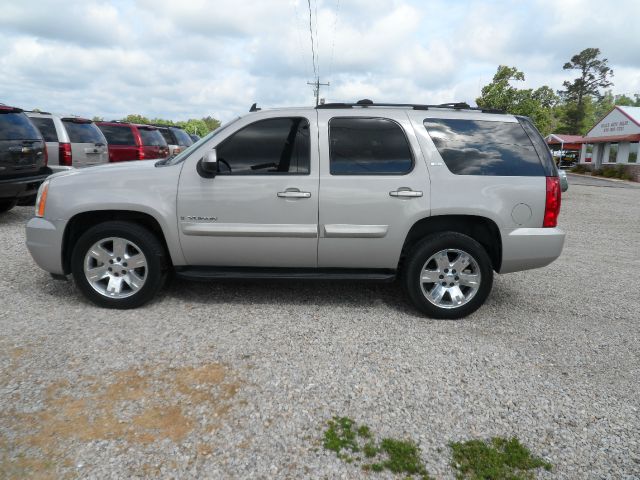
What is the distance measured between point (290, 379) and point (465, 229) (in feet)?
7.49

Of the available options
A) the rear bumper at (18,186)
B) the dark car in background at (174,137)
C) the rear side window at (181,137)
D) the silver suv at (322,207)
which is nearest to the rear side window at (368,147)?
the silver suv at (322,207)

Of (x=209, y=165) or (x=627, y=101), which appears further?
(x=627, y=101)

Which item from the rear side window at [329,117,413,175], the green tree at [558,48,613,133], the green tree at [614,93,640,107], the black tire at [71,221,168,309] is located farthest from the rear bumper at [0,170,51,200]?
the green tree at [614,93,640,107]

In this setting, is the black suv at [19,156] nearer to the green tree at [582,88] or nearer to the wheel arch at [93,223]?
the wheel arch at [93,223]

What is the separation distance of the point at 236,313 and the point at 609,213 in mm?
13247

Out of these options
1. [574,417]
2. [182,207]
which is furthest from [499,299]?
[182,207]

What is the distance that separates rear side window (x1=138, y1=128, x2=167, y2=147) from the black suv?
423 cm

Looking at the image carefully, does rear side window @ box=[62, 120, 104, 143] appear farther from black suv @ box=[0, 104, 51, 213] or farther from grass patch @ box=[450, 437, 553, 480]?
grass patch @ box=[450, 437, 553, 480]

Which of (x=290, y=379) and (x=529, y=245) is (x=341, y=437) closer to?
(x=290, y=379)

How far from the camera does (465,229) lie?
459cm

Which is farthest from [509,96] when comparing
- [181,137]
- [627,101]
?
[627,101]

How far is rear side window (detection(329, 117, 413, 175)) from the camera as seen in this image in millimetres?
4348

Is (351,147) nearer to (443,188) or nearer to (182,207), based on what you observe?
(443,188)

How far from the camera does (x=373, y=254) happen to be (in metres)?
4.41
